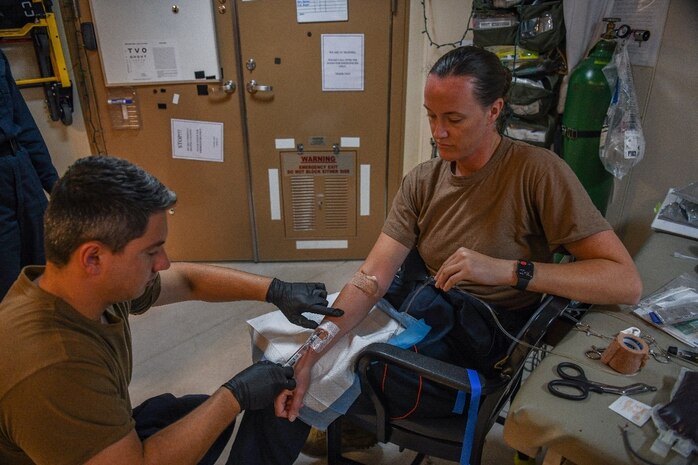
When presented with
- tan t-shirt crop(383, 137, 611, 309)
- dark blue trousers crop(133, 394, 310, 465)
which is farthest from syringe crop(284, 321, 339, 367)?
tan t-shirt crop(383, 137, 611, 309)

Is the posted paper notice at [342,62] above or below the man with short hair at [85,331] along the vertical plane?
above

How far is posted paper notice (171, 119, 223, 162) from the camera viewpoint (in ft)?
9.52

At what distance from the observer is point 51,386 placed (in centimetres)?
82

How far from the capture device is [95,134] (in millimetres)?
2918

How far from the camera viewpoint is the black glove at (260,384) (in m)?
1.10

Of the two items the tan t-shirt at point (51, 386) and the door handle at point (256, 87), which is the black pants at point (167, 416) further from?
the door handle at point (256, 87)

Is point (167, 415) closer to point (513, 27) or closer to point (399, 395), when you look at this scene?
point (399, 395)

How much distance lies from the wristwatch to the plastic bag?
125cm

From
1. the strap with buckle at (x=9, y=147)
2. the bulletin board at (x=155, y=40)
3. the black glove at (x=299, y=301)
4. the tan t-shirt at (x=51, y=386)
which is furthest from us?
the bulletin board at (x=155, y=40)

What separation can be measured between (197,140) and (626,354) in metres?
2.60

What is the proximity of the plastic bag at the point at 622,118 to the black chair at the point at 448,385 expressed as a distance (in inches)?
49.7

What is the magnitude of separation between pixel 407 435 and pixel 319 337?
1.08 ft

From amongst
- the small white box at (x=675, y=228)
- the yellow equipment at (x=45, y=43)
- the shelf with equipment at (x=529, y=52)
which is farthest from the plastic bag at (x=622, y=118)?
the yellow equipment at (x=45, y=43)

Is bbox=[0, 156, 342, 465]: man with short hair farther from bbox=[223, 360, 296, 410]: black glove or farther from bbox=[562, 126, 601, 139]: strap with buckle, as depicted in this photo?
bbox=[562, 126, 601, 139]: strap with buckle
